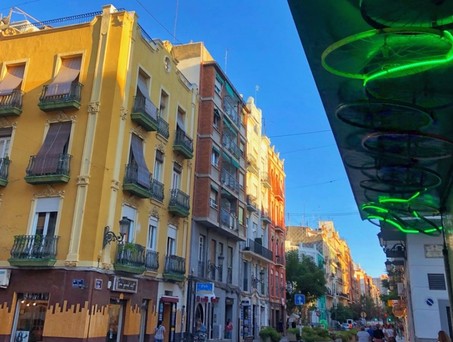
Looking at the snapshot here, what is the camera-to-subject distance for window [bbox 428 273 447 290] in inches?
518

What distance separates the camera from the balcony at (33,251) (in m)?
18.5

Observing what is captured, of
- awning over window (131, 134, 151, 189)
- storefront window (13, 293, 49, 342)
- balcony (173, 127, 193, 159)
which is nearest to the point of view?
storefront window (13, 293, 49, 342)

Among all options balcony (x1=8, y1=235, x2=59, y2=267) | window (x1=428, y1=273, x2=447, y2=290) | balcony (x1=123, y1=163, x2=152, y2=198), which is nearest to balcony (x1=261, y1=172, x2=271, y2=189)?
balcony (x1=123, y1=163, x2=152, y2=198)

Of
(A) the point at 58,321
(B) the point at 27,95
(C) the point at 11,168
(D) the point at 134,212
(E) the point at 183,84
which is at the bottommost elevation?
(A) the point at 58,321

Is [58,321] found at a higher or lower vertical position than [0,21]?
lower

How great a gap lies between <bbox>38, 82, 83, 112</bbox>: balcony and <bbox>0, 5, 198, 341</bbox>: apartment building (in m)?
0.06

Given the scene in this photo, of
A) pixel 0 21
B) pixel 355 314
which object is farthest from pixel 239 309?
pixel 355 314

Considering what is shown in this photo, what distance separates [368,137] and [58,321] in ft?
53.0

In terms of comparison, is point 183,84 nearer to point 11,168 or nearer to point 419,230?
point 11,168

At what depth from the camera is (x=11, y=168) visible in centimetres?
2134

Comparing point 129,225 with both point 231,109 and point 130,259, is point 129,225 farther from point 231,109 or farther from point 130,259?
point 231,109

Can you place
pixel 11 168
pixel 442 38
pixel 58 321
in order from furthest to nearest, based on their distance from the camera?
1. pixel 11 168
2. pixel 58 321
3. pixel 442 38

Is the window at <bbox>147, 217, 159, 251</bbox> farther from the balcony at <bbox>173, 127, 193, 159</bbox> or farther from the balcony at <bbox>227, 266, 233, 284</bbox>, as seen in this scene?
the balcony at <bbox>227, 266, 233, 284</bbox>

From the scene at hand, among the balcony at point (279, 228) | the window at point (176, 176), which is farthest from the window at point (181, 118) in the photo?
the balcony at point (279, 228)
